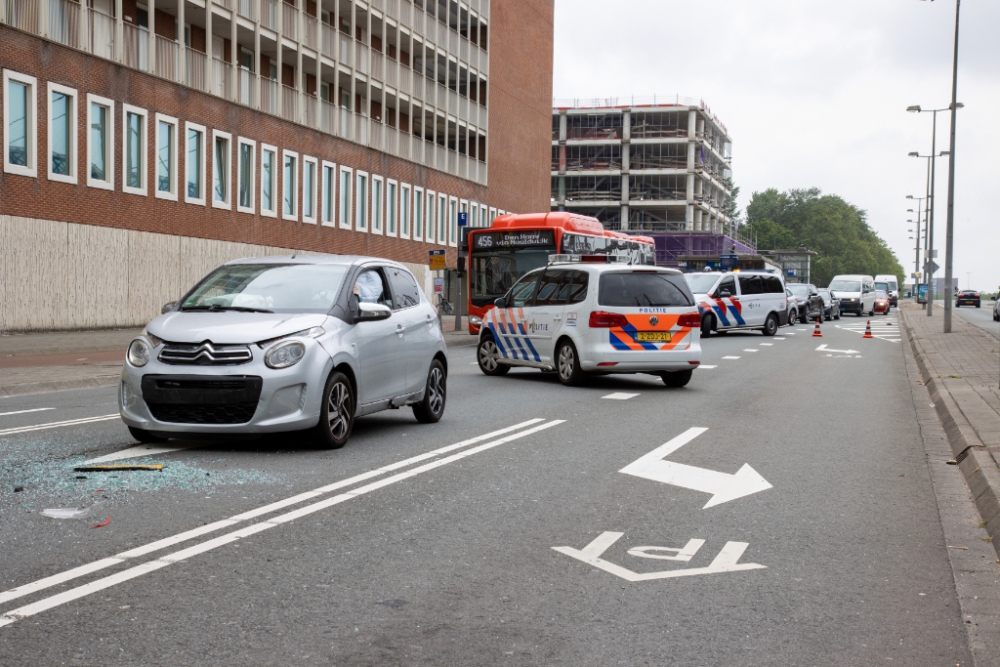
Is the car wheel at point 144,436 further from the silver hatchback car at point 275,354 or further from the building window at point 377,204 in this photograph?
the building window at point 377,204

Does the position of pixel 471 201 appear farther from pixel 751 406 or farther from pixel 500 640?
pixel 500 640

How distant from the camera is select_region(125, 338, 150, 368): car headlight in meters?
9.15

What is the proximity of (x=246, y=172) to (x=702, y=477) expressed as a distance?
3259cm

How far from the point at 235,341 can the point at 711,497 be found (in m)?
3.68

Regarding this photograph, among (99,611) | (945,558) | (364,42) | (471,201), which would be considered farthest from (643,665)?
(471,201)

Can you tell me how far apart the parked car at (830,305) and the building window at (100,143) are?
1252 inches

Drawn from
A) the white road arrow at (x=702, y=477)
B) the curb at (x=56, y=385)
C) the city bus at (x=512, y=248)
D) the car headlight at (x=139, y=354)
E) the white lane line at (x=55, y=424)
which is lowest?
the curb at (x=56, y=385)

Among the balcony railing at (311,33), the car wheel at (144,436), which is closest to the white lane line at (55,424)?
the car wheel at (144,436)

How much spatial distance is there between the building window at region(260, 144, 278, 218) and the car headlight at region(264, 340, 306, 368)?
104 ft

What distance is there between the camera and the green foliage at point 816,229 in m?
175

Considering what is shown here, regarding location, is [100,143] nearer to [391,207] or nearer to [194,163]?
[194,163]

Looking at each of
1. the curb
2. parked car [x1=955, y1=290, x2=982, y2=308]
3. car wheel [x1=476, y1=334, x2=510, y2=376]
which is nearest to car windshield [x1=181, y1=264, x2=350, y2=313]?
the curb

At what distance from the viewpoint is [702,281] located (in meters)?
35.5

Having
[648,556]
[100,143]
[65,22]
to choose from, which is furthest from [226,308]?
[100,143]
